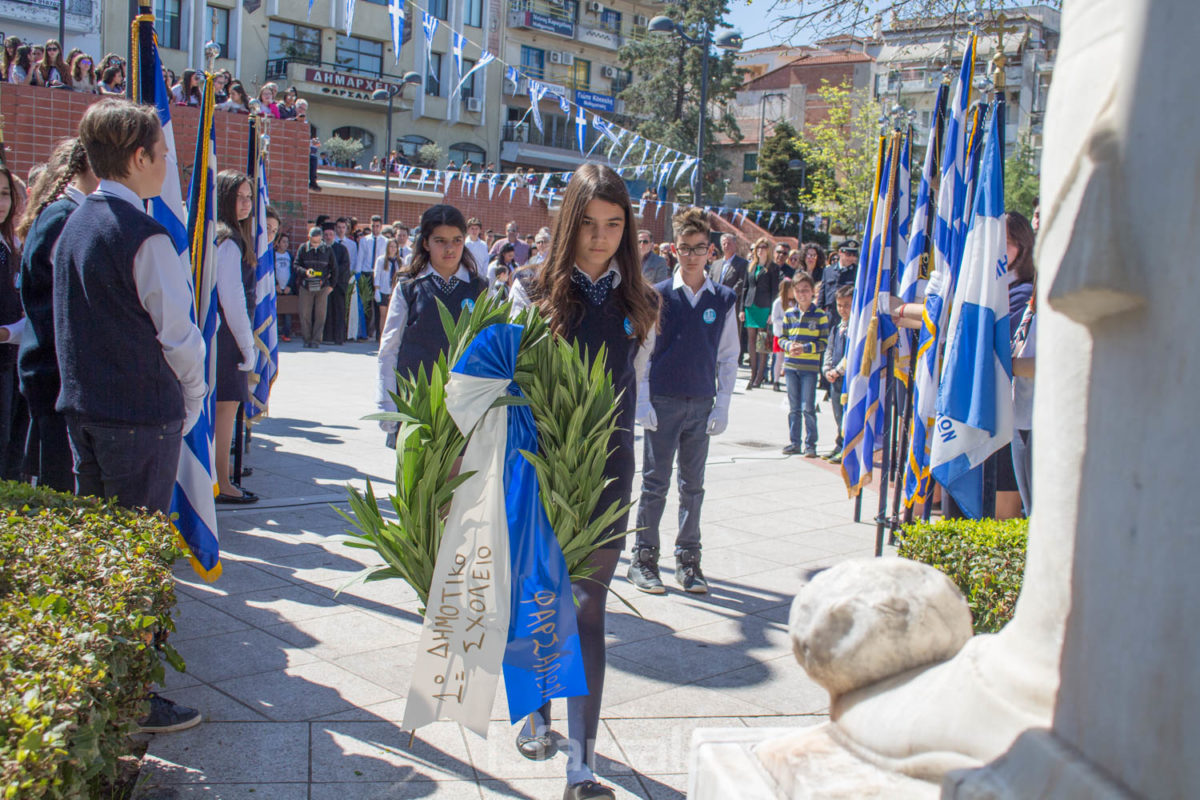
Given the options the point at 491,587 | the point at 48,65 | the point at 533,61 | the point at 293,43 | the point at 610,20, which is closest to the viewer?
the point at 491,587

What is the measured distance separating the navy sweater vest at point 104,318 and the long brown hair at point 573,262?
1.37 meters

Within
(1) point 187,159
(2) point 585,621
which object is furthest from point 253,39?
(2) point 585,621

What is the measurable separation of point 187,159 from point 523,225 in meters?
17.2

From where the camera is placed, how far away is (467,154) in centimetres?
4959

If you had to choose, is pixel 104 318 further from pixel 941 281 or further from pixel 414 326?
pixel 941 281

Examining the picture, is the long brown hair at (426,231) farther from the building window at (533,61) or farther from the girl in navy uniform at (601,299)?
the building window at (533,61)

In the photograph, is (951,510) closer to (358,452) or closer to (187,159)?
(358,452)

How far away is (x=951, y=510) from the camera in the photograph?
21.1 feet

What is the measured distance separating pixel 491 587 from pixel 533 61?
53918 millimetres

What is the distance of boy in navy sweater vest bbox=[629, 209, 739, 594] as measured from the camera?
5.94 meters

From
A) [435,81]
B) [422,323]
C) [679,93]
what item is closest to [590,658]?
[422,323]

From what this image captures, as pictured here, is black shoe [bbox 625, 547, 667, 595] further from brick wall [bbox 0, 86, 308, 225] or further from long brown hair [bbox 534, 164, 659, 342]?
brick wall [bbox 0, 86, 308, 225]

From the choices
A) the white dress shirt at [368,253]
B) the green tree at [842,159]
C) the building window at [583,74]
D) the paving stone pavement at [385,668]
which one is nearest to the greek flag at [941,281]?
the paving stone pavement at [385,668]

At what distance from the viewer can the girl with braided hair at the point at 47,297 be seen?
4312 millimetres
